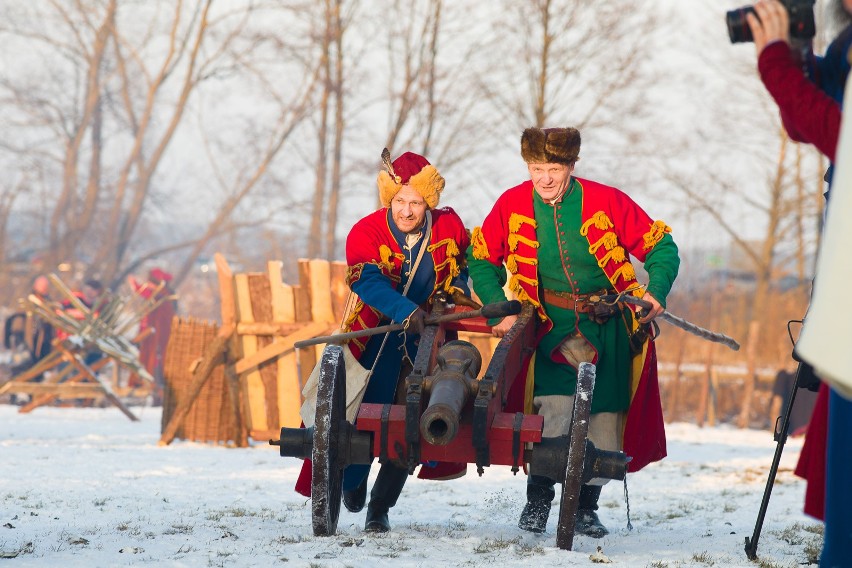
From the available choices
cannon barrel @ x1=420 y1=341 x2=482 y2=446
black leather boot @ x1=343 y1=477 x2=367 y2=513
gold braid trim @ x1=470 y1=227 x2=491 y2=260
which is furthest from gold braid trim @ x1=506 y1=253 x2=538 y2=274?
black leather boot @ x1=343 y1=477 x2=367 y2=513

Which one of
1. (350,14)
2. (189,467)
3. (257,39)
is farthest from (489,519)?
(257,39)

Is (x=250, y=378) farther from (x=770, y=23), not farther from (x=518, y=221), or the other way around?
(x=770, y=23)

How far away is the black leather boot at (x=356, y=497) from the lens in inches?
201

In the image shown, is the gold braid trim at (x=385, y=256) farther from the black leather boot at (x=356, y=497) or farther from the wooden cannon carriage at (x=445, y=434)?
the black leather boot at (x=356, y=497)

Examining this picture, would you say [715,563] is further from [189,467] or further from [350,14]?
[350,14]

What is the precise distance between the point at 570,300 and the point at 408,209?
79 cm

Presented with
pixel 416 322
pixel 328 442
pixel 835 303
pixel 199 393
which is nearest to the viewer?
pixel 835 303

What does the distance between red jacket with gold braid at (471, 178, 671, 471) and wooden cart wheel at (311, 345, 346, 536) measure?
0.93 m

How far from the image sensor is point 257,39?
21.4 m

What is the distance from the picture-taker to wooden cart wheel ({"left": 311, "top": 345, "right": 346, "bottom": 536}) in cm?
431

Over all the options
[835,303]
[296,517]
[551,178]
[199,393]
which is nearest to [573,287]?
[551,178]

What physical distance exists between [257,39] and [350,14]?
318 cm

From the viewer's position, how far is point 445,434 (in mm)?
4082

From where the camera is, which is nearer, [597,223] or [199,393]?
[597,223]
